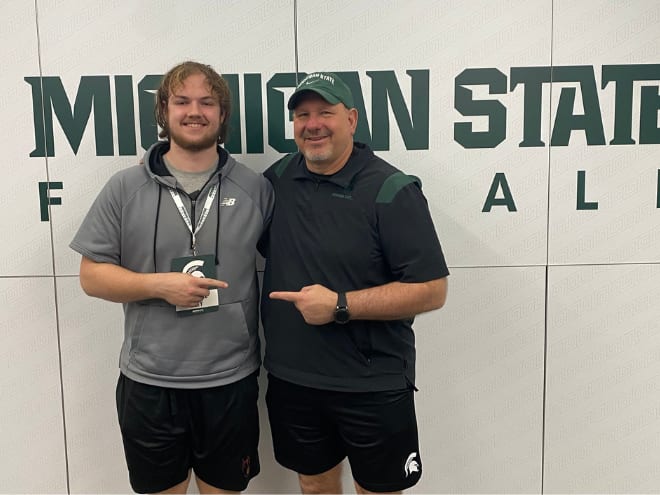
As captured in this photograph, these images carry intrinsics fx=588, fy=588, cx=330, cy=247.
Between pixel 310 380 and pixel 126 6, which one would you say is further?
pixel 126 6

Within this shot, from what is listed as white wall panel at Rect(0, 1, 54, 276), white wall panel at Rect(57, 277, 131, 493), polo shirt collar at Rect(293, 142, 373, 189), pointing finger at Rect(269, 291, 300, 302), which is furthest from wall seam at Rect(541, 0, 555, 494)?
white wall panel at Rect(0, 1, 54, 276)

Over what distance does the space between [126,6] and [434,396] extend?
6.16 feet

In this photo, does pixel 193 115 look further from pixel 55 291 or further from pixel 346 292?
pixel 55 291

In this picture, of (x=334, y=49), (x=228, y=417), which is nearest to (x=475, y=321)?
(x=228, y=417)

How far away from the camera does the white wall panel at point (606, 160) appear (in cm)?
217

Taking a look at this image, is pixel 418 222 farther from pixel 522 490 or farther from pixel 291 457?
pixel 522 490

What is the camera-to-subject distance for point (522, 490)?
7.82 ft

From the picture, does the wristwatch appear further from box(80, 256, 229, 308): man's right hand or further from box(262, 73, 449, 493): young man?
box(80, 256, 229, 308): man's right hand

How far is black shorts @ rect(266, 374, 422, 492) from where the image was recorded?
182 cm

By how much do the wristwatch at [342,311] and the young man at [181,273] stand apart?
0.32m

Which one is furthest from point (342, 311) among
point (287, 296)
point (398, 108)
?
point (398, 108)

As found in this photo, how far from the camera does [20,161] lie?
2.20 metres

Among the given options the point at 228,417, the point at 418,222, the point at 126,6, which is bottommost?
the point at 228,417

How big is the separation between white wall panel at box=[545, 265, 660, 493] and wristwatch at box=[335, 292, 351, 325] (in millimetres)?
977
